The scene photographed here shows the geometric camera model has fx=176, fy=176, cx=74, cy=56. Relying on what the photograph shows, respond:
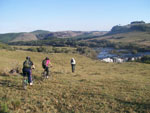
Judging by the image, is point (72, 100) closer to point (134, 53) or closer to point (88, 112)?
point (88, 112)

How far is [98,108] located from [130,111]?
60.5 inches

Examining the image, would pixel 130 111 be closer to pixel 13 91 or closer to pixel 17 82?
pixel 13 91

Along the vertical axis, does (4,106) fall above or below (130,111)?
above

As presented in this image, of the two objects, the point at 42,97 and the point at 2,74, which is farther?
the point at 2,74

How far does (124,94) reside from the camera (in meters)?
11.5

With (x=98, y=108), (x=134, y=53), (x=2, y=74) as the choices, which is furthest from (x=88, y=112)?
(x=134, y=53)

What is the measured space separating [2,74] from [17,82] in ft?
13.0

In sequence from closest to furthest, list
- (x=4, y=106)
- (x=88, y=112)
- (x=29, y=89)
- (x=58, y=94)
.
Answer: (x=4, y=106) → (x=88, y=112) → (x=58, y=94) → (x=29, y=89)

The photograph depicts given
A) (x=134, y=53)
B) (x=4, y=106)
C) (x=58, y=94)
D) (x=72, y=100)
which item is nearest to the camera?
(x=4, y=106)

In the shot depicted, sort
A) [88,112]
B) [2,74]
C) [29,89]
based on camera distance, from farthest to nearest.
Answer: [2,74] → [29,89] → [88,112]

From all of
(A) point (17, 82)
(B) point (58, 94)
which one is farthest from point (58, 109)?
(A) point (17, 82)

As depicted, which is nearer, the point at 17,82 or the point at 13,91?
the point at 13,91

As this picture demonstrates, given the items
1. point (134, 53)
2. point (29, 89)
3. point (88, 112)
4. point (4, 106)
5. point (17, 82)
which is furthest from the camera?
point (134, 53)

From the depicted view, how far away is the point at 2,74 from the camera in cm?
1647
